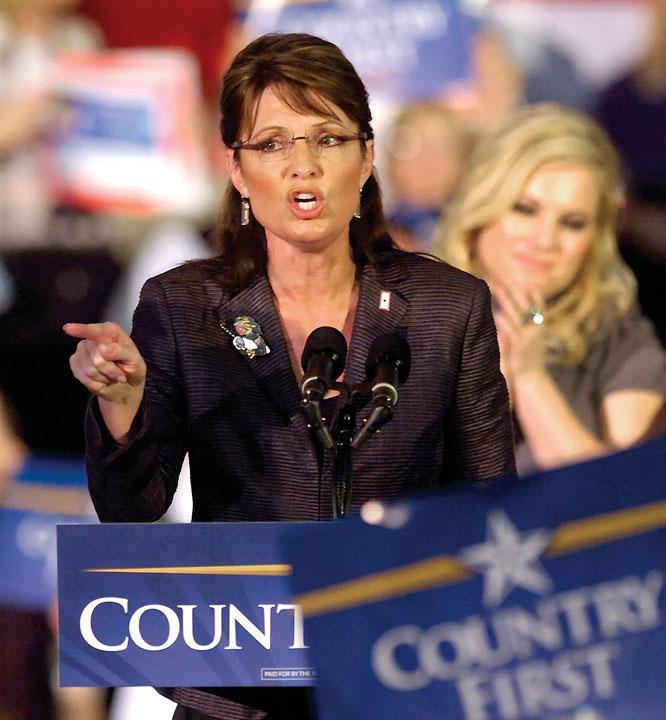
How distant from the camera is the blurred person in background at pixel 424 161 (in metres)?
4.83

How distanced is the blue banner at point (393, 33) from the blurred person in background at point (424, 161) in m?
0.10

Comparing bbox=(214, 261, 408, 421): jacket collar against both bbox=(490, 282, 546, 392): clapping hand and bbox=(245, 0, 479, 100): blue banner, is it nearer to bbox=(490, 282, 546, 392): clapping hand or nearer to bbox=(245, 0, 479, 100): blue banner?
bbox=(490, 282, 546, 392): clapping hand

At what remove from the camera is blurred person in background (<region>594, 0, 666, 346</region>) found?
4.80 m

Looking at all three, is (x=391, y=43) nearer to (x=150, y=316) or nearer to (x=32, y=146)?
(x=32, y=146)

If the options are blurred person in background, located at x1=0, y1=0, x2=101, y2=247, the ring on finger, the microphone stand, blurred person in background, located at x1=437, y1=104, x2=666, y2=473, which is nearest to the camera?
the microphone stand

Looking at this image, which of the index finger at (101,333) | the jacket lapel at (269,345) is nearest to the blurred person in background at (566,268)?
the jacket lapel at (269,345)

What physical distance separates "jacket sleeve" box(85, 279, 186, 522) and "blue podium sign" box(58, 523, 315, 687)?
9.1 inches

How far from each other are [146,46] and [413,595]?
11.3 ft

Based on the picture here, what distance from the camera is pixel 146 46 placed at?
15.6 ft

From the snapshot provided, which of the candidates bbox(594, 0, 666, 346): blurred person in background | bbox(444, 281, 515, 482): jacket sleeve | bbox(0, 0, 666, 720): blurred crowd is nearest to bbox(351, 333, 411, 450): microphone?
bbox(444, 281, 515, 482): jacket sleeve

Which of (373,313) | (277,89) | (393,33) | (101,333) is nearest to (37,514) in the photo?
(393,33)

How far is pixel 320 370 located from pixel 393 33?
3186mm

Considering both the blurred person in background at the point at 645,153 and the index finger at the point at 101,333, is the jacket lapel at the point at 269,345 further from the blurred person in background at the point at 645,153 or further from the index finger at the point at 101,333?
the blurred person in background at the point at 645,153

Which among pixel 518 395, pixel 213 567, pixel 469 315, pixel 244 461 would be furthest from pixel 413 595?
pixel 518 395
